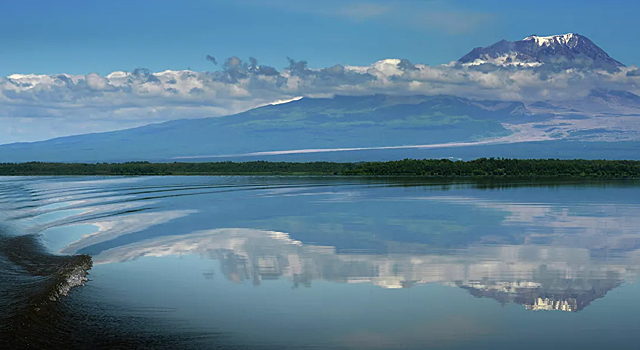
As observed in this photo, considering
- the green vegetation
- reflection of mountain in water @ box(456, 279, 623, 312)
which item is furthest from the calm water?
the green vegetation

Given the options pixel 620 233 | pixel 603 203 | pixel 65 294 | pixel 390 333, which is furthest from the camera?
pixel 603 203

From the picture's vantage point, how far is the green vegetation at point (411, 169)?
110 metres

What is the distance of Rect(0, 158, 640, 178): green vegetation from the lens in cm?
10969

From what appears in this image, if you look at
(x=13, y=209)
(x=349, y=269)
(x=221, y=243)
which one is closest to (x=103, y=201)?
(x=13, y=209)

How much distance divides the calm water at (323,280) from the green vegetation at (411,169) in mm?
67567

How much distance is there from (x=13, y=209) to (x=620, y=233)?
36794mm

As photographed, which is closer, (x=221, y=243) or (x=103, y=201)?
(x=221, y=243)

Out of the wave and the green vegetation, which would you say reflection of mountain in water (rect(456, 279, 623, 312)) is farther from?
the green vegetation

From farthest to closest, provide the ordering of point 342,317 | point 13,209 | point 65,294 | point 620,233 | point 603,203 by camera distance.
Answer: point 603,203
point 13,209
point 620,233
point 65,294
point 342,317

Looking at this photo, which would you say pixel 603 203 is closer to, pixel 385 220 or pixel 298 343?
pixel 385 220

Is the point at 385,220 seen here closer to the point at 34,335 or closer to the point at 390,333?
the point at 390,333

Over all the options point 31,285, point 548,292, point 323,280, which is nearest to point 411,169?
point 323,280

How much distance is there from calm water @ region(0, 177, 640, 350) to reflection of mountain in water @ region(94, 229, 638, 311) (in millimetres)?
72

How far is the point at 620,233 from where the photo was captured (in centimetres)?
3353
